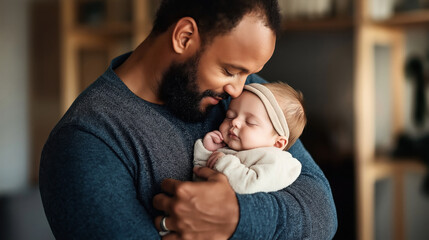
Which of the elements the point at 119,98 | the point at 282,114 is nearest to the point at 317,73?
the point at 282,114

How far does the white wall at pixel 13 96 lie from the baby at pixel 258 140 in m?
3.03

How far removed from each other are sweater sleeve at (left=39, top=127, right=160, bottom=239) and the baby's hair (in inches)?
18.7

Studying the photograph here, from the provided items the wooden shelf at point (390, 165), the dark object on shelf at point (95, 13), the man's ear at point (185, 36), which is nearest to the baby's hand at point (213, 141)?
the man's ear at point (185, 36)

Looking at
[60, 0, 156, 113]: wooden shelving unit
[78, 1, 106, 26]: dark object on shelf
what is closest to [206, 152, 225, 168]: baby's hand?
[60, 0, 156, 113]: wooden shelving unit

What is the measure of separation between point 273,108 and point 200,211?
39 centimetres

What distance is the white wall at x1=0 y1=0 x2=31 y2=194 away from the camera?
387cm

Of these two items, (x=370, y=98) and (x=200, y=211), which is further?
(x=370, y=98)

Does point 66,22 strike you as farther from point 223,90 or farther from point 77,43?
point 223,90

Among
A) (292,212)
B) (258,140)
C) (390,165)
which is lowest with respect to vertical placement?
(390,165)

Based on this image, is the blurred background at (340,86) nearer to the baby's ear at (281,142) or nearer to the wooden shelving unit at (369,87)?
the wooden shelving unit at (369,87)

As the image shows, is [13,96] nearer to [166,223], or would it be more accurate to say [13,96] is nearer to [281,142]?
[281,142]

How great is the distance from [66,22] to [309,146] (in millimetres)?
1983

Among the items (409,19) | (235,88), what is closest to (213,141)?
(235,88)

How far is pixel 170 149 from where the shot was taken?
3.99 ft
